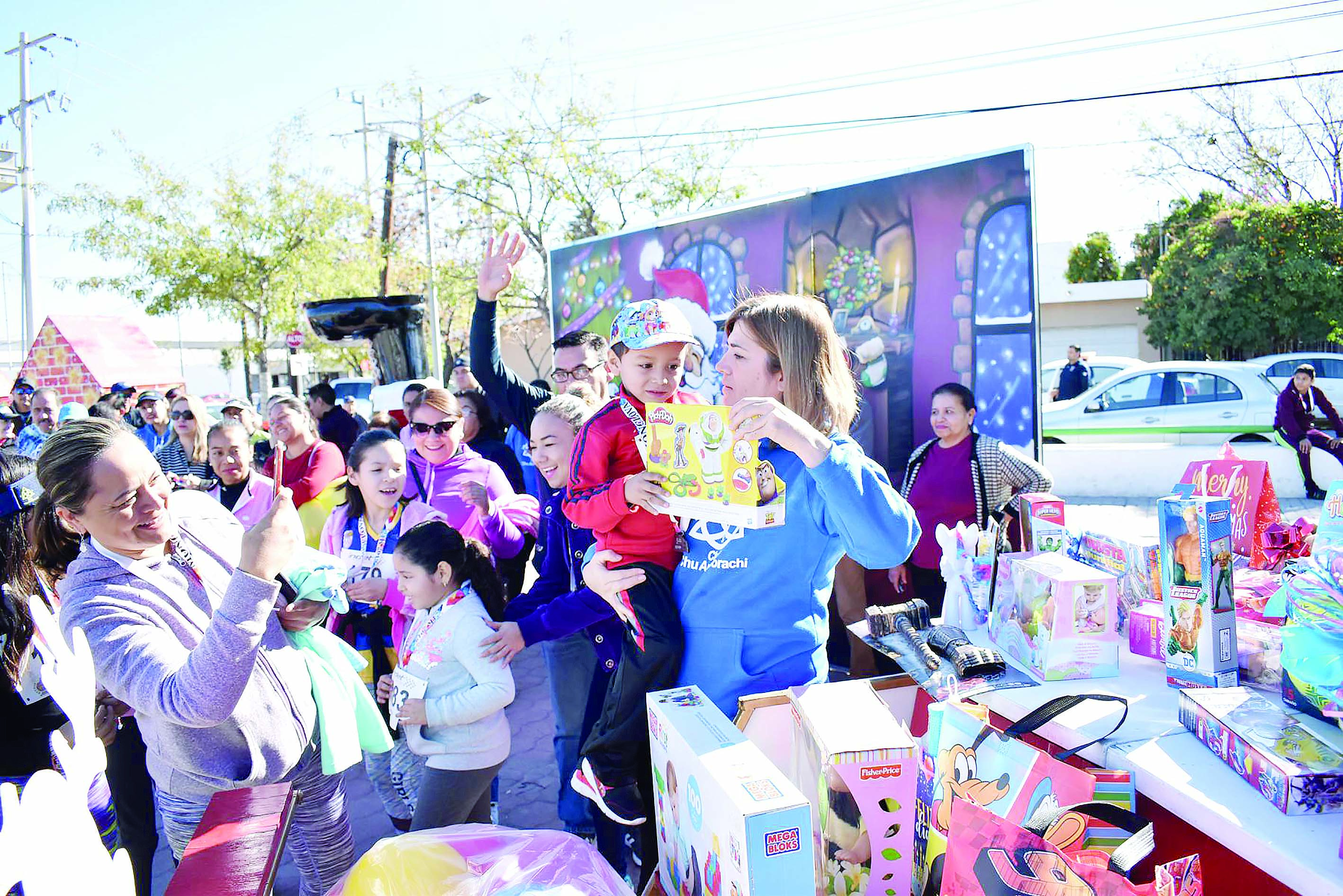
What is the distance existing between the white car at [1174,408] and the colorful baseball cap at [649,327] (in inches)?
377

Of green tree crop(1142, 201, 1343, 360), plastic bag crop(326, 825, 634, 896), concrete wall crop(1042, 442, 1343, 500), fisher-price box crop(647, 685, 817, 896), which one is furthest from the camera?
green tree crop(1142, 201, 1343, 360)

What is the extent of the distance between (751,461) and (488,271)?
2097 mm

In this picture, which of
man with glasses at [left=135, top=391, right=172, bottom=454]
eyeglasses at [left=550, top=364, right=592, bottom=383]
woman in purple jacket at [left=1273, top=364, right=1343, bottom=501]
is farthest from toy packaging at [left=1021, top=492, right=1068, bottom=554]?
woman in purple jacket at [left=1273, top=364, right=1343, bottom=501]

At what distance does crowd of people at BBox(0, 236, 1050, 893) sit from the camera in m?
1.80

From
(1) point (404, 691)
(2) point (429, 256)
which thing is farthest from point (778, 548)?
(2) point (429, 256)

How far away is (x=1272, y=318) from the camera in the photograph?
1928 cm

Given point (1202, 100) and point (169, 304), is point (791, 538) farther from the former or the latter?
point (1202, 100)

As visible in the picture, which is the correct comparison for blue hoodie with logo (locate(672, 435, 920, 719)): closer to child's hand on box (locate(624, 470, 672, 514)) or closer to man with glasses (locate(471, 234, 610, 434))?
child's hand on box (locate(624, 470, 672, 514))

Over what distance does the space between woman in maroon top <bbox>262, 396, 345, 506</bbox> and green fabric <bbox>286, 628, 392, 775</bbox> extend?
2.20m

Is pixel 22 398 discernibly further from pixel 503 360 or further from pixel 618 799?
pixel 618 799

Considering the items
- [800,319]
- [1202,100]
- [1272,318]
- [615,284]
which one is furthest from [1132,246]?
[800,319]

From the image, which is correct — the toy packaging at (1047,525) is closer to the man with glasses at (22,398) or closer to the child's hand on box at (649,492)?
the child's hand on box at (649,492)

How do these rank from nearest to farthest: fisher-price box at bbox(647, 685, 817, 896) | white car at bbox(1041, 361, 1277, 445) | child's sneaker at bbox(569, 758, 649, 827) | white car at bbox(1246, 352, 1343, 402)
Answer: fisher-price box at bbox(647, 685, 817, 896) < child's sneaker at bbox(569, 758, 649, 827) < white car at bbox(1041, 361, 1277, 445) < white car at bbox(1246, 352, 1343, 402)

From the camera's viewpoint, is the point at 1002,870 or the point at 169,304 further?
the point at 169,304
